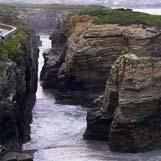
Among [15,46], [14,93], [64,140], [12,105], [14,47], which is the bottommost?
[64,140]

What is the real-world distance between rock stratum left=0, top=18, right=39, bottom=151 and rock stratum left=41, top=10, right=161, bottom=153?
5498 mm

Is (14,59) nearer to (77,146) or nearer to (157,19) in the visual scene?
(77,146)

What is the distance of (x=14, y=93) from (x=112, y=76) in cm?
909

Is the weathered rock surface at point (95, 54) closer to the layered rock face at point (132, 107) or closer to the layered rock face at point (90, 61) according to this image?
the layered rock face at point (90, 61)

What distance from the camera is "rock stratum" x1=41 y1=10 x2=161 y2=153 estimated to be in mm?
49625

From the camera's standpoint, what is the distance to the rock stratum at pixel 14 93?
43566 millimetres

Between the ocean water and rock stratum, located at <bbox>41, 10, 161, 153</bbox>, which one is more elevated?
rock stratum, located at <bbox>41, 10, 161, 153</bbox>

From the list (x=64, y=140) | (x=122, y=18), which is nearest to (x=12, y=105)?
(x=64, y=140)

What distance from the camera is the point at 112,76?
52344 mm

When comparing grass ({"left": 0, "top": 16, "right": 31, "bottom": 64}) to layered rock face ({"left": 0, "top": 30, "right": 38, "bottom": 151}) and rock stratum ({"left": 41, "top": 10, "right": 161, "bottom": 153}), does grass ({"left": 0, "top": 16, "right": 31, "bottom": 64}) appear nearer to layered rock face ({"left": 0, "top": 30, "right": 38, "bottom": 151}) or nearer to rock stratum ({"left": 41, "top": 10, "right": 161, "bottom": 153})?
layered rock face ({"left": 0, "top": 30, "right": 38, "bottom": 151})

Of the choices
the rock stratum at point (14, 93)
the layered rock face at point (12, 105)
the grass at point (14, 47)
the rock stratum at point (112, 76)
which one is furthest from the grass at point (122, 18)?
the layered rock face at point (12, 105)

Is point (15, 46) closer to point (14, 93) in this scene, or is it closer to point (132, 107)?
point (14, 93)

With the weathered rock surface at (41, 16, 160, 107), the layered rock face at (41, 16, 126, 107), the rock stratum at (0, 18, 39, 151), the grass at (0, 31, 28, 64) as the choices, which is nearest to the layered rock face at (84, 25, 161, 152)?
the rock stratum at (0, 18, 39, 151)

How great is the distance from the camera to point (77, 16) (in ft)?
256
